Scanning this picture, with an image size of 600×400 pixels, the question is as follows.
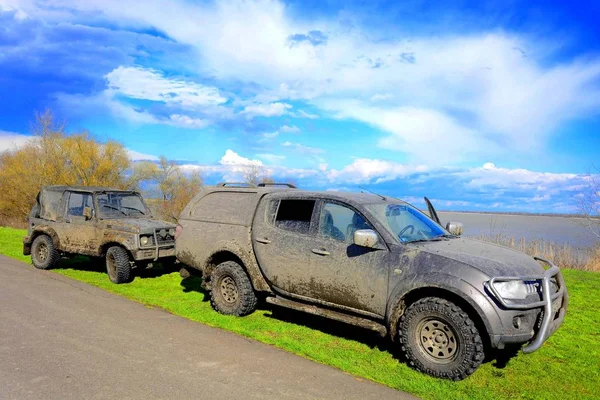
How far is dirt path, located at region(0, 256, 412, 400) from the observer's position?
4570 millimetres

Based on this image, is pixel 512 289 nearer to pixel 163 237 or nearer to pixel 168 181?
pixel 163 237

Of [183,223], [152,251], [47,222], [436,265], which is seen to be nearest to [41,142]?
[47,222]

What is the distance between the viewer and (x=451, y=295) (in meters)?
5.12

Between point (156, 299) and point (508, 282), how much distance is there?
602 centimetres

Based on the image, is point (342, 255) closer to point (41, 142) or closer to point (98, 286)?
point (98, 286)

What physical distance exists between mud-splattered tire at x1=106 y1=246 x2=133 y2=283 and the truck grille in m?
0.73

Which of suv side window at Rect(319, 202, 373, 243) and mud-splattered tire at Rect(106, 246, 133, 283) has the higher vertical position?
suv side window at Rect(319, 202, 373, 243)

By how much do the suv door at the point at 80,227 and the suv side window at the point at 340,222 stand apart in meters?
6.48

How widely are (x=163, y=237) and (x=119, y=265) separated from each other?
43.6 inches

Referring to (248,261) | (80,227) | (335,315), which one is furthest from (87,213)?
(335,315)

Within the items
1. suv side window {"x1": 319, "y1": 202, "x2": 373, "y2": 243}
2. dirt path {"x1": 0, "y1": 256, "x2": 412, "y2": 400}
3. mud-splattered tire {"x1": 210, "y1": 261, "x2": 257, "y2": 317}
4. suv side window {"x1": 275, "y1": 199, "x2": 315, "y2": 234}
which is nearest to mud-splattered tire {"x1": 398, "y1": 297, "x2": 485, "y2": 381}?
dirt path {"x1": 0, "y1": 256, "x2": 412, "y2": 400}

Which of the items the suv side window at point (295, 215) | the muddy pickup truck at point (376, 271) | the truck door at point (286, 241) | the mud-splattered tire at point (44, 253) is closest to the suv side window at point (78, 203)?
the mud-splattered tire at point (44, 253)

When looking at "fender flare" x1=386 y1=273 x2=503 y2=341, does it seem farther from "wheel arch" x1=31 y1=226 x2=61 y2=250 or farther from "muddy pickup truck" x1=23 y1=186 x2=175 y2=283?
"wheel arch" x1=31 y1=226 x2=61 y2=250

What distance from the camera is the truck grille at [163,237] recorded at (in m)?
10.3
